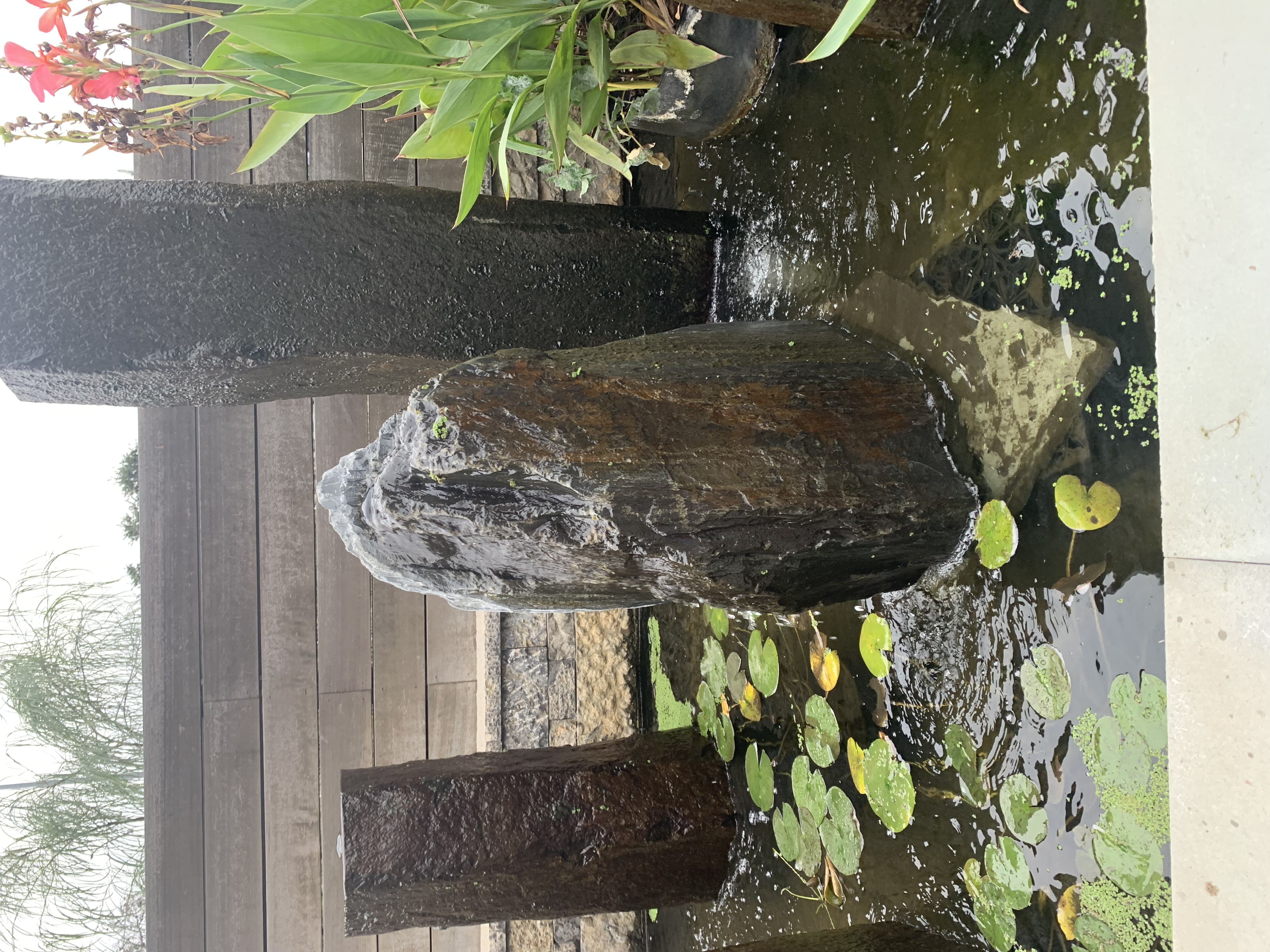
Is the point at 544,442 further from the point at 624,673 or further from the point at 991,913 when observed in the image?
the point at 624,673

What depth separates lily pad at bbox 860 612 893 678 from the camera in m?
1.80

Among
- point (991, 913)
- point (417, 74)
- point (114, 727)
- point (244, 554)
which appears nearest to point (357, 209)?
point (417, 74)

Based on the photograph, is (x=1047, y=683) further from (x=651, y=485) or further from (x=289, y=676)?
(x=289, y=676)

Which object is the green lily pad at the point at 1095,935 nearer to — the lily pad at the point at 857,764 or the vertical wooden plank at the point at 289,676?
the lily pad at the point at 857,764

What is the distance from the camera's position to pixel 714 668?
8.67 feet

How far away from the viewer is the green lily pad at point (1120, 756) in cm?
123

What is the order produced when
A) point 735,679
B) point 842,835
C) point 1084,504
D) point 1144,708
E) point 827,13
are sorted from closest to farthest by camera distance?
point 1144,708
point 1084,504
point 827,13
point 842,835
point 735,679

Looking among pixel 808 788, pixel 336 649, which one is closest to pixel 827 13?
pixel 808 788

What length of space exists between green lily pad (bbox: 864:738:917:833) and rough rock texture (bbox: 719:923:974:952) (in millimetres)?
184

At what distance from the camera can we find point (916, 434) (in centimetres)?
155

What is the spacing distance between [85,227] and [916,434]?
1.75m

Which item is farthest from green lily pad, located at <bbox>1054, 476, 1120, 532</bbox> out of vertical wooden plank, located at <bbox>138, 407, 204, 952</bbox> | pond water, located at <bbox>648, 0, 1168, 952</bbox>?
A: vertical wooden plank, located at <bbox>138, 407, 204, 952</bbox>

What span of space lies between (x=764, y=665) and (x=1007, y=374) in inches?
43.9

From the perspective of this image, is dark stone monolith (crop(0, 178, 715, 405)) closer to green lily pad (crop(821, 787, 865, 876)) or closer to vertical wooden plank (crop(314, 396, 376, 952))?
vertical wooden plank (crop(314, 396, 376, 952))
